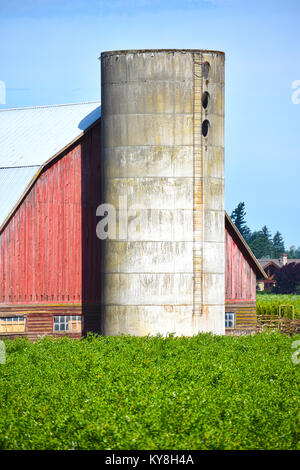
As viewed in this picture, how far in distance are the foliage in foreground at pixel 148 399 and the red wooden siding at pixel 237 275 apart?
9853 mm

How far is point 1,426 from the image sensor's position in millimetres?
17266

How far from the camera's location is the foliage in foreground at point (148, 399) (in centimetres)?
1619

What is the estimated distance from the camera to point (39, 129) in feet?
136

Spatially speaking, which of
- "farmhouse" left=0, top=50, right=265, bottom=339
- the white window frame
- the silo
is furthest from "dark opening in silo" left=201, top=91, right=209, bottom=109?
the white window frame

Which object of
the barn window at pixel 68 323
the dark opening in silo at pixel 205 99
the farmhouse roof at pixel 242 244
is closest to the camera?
the dark opening in silo at pixel 205 99

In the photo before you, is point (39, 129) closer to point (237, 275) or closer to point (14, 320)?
point (14, 320)

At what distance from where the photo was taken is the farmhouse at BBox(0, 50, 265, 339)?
34.6 metres

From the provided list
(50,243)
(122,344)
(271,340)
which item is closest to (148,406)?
(122,344)

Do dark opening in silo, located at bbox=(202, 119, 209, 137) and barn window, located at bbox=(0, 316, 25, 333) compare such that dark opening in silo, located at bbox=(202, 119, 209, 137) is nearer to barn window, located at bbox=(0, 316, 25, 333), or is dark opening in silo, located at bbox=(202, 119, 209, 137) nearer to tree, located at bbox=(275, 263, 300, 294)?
barn window, located at bbox=(0, 316, 25, 333)

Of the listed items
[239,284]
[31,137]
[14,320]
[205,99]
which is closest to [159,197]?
Result: [205,99]

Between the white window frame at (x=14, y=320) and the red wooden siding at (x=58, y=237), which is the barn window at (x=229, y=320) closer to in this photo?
the red wooden siding at (x=58, y=237)

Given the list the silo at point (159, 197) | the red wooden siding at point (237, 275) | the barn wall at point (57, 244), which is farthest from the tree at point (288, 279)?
the silo at point (159, 197)

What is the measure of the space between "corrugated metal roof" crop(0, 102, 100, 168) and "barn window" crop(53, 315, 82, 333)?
6.69 metres

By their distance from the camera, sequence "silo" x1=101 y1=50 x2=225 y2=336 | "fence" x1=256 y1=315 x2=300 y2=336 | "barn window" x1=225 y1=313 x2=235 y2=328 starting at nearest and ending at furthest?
"silo" x1=101 y1=50 x2=225 y2=336, "barn window" x1=225 y1=313 x2=235 y2=328, "fence" x1=256 y1=315 x2=300 y2=336
